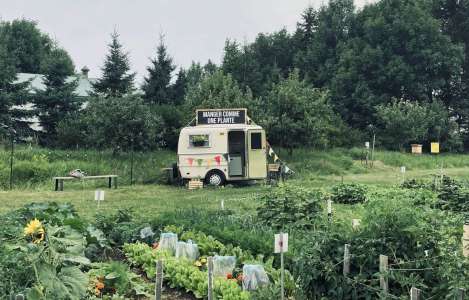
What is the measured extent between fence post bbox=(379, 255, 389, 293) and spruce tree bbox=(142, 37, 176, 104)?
100 feet

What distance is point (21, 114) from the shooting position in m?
28.0

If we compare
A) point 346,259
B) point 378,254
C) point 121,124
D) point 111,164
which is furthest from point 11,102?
point 378,254

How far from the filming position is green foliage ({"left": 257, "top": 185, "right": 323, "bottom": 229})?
30.9 feet

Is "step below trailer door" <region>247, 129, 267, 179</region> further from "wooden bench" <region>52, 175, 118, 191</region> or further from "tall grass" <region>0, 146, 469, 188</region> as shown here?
"wooden bench" <region>52, 175, 118, 191</region>

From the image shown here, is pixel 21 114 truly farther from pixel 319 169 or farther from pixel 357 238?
pixel 357 238

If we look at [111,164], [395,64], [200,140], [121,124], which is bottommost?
[111,164]

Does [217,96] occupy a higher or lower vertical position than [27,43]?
lower

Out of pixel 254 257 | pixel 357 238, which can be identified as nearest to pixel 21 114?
pixel 254 257

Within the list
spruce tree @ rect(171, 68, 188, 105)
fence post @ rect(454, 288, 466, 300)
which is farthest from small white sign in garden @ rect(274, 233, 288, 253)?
spruce tree @ rect(171, 68, 188, 105)

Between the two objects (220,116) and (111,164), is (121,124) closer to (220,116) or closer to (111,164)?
(111,164)

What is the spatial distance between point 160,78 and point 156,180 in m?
16.2

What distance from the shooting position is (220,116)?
19625mm

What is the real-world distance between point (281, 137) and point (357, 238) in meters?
20.0

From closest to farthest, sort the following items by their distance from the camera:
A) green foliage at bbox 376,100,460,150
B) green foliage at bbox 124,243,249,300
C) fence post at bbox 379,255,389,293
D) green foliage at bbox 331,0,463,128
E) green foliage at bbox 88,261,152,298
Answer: fence post at bbox 379,255,389,293 < green foliage at bbox 124,243,249,300 < green foliage at bbox 88,261,152,298 < green foliage at bbox 376,100,460,150 < green foliage at bbox 331,0,463,128
